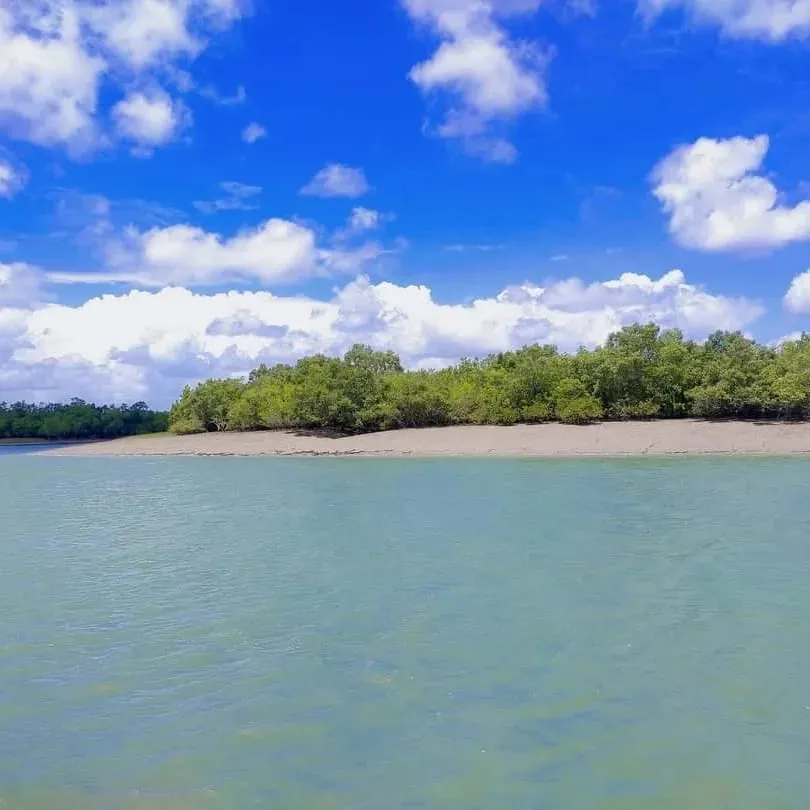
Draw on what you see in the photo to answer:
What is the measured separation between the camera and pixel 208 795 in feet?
24.5

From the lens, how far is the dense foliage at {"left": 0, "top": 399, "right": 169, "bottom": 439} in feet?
423

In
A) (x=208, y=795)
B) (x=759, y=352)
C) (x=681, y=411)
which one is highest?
(x=759, y=352)

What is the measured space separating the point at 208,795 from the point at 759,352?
67.4 m

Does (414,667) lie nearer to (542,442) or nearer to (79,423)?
(542,442)

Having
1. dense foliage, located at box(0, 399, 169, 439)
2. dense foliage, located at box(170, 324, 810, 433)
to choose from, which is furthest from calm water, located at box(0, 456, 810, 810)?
dense foliage, located at box(0, 399, 169, 439)

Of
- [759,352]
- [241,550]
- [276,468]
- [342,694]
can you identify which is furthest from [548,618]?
[759,352]

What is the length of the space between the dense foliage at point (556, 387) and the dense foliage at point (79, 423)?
5181 cm

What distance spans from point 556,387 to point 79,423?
287 feet

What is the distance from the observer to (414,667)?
10.6 m

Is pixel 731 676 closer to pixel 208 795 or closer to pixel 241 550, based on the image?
pixel 208 795

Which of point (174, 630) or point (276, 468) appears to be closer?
point (174, 630)

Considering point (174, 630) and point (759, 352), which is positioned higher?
point (759, 352)

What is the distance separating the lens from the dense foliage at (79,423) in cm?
12900

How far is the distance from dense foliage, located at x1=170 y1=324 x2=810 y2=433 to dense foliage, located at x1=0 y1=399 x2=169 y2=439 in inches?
2040
